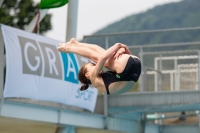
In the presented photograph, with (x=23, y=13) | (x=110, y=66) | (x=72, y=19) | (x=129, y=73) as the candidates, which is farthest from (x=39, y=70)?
(x=23, y=13)

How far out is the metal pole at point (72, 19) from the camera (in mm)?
21228

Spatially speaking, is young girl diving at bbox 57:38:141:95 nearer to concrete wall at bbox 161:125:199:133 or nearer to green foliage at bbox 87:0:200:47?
concrete wall at bbox 161:125:199:133

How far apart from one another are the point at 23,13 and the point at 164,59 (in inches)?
882

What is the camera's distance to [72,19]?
21.5 metres

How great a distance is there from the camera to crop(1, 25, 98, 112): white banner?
58.3 feet

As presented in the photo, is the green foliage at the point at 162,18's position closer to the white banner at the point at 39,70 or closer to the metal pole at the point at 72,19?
the metal pole at the point at 72,19

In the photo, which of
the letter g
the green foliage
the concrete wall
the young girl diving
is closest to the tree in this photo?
the concrete wall

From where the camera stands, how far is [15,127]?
71.3 feet

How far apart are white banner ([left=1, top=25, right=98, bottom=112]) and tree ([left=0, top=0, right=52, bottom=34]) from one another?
72.7ft

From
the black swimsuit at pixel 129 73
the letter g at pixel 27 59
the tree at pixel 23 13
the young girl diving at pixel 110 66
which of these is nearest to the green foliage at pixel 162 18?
the tree at pixel 23 13

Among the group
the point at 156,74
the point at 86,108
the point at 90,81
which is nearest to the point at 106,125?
the point at 86,108

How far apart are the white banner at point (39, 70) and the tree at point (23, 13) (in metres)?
22.2

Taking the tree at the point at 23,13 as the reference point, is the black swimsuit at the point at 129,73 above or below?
below

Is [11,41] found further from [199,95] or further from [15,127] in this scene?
[199,95]
